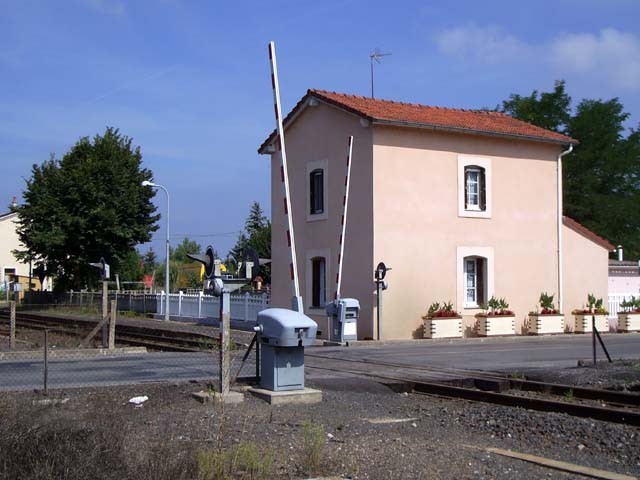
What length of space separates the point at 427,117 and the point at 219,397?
17680 millimetres

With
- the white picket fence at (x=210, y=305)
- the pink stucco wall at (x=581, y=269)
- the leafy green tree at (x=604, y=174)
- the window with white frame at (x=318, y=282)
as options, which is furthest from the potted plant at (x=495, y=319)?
the leafy green tree at (x=604, y=174)

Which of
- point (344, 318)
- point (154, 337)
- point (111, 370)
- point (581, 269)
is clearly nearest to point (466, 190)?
point (581, 269)

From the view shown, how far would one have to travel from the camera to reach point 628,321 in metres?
29.1

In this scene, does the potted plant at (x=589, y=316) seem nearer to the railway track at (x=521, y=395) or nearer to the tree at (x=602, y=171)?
the railway track at (x=521, y=395)

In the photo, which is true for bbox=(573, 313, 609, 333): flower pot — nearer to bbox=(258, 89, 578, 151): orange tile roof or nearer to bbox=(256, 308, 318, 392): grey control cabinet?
bbox=(258, 89, 578, 151): orange tile roof

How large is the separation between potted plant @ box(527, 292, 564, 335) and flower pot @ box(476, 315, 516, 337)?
105cm

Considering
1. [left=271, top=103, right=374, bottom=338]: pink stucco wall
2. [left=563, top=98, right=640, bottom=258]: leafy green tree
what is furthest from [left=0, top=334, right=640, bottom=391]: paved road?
[left=563, top=98, right=640, bottom=258]: leafy green tree

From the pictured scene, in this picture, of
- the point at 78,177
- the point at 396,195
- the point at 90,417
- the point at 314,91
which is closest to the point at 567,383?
the point at 90,417

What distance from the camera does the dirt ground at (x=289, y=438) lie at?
570 centimetres

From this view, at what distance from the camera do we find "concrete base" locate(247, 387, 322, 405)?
1086 centimetres

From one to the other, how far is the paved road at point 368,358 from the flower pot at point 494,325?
47 cm

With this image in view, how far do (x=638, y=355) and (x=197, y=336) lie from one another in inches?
507

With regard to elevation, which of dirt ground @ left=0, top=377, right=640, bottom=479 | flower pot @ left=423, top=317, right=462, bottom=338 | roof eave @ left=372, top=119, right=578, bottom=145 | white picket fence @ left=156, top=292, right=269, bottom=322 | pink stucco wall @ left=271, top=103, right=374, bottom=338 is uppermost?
roof eave @ left=372, top=119, right=578, bottom=145

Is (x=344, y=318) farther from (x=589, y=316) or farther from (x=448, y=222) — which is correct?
(x=589, y=316)
